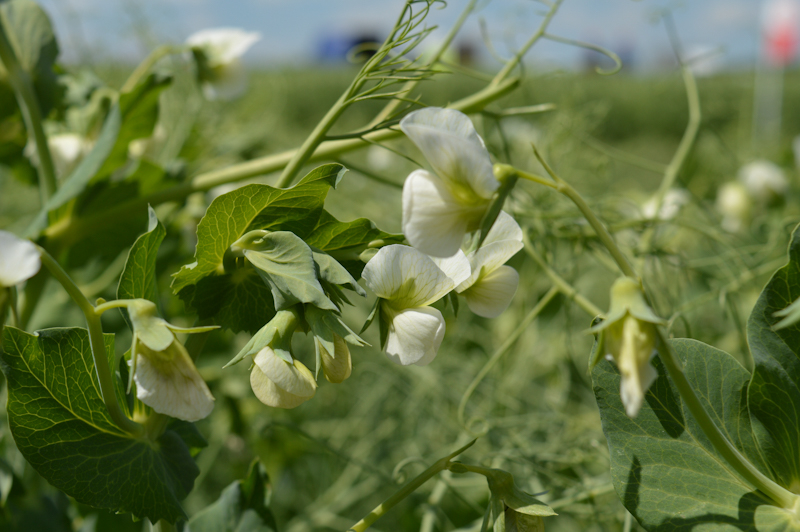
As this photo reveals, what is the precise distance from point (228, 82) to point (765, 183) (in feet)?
2.69

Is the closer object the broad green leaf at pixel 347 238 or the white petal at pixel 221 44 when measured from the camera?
the broad green leaf at pixel 347 238

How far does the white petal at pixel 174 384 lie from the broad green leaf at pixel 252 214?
43 mm

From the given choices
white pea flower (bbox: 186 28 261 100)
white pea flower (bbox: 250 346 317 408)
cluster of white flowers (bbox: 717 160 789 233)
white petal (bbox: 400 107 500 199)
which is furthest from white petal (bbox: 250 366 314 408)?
cluster of white flowers (bbox: 717 160 789 233)

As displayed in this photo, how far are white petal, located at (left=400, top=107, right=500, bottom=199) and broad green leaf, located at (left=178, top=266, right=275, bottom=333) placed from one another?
0.11 metres

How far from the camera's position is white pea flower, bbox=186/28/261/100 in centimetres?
50

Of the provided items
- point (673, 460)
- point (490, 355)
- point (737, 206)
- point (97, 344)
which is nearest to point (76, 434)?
point (97, 344)

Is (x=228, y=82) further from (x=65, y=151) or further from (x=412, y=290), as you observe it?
(x=412, y=290)

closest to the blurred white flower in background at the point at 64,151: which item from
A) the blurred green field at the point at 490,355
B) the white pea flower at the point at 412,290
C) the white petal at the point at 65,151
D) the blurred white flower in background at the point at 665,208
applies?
the white petal at the point at 65,151

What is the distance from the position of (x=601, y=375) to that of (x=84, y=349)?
0.74 ft

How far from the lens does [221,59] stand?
0.50m

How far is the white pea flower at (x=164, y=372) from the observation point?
22 centimetres

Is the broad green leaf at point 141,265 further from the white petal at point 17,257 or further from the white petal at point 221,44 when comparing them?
the white petal at point 221,44

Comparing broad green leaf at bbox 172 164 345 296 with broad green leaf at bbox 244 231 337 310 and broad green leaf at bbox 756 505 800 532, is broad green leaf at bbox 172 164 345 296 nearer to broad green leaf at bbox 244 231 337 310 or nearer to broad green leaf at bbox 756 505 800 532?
broad green leaf at bbox 244 231 337 310

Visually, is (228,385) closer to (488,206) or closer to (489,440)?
(489,440)
